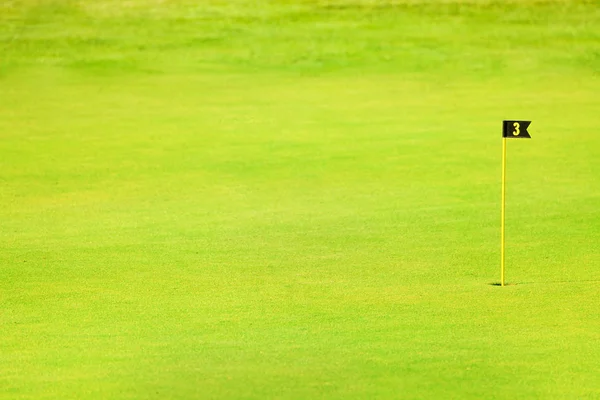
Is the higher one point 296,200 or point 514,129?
point 514,129

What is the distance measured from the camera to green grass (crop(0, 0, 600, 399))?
6996 millimetres

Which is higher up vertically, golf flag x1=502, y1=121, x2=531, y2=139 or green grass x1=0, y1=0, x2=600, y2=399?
golf flag x1=502, y1=121, x2=531, y2=139

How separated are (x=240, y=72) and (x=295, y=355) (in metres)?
13.2

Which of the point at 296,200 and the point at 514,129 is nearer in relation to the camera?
the point at 514,129

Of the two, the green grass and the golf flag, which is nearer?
the green grass

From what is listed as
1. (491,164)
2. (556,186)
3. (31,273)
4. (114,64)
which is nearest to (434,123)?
(491,164)

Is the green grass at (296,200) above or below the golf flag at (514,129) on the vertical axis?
below

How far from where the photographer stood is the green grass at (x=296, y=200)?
6996mm

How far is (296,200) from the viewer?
12391mm

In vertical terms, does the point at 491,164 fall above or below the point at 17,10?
below

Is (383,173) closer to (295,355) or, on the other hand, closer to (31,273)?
(31,273)

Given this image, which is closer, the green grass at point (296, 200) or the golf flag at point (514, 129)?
the green grass at point (296, 200)

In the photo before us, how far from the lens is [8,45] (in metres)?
21.0

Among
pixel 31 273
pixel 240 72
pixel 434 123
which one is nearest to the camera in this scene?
pixel 31 273
